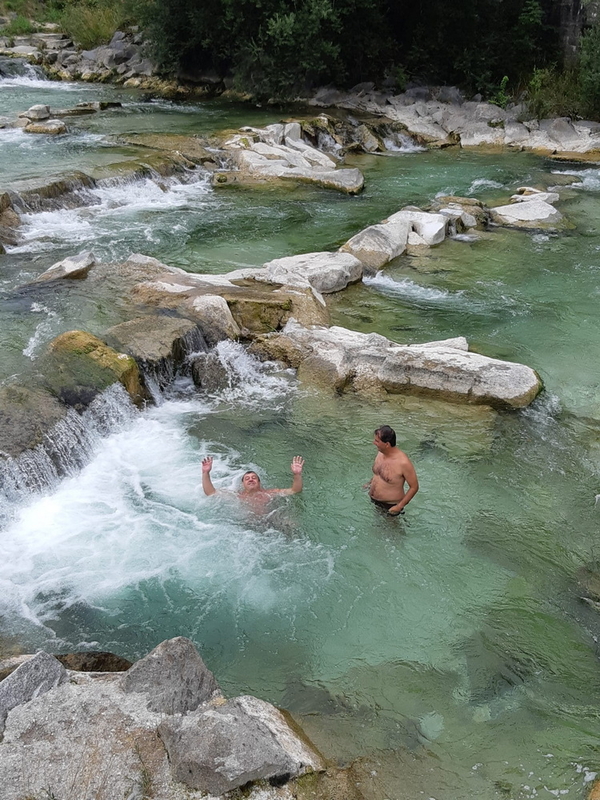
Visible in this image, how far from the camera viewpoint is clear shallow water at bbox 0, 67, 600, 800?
4.32 m

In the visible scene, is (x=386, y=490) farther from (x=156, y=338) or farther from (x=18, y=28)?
(x=18, y=28)

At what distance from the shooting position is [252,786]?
3488mm

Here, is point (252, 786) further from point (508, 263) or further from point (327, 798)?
point (508, 263)

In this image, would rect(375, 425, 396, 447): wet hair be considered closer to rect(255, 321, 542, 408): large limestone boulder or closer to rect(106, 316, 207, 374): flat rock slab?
rect(255, 321, 542, 408): large limestone boulder

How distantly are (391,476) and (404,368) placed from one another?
220cm

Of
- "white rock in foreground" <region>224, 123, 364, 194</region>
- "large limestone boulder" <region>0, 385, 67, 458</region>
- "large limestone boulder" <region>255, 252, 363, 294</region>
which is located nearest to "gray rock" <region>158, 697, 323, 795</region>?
"large limestone boulder" <region>0, 385, 67, 458</region>

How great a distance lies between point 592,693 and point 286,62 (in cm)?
2040

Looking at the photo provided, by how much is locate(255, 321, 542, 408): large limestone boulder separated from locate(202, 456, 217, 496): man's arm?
2264 mm

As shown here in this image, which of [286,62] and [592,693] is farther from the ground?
[286,62]

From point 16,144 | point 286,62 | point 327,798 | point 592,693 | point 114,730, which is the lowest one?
point 592,693

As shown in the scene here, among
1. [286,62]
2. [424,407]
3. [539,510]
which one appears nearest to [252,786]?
[539,510]

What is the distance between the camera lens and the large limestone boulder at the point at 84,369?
7254 millimetres

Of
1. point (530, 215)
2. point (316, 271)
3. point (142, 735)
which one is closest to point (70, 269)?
point (316, 271)

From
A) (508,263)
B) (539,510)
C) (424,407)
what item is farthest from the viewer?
(508,263)
